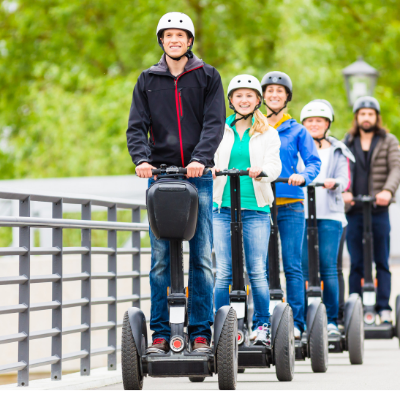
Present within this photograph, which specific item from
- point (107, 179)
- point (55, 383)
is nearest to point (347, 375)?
point (55, 383)

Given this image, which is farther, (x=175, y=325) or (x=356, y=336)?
(x=356, y=336)

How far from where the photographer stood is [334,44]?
2420 cm

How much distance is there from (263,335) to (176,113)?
5.48ft

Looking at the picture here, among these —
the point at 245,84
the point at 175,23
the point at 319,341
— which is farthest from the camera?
the point at 319,341

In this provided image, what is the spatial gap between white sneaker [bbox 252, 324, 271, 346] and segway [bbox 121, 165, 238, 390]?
0.87m

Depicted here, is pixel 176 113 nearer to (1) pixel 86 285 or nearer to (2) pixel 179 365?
(2) pixel 179 365

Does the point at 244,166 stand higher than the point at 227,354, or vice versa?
the point at 244,166

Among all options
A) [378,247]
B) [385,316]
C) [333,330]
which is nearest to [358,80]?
[378,247]

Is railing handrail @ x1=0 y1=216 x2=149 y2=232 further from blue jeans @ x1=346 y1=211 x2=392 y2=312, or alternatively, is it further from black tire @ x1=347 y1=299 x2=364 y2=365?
blue jeans @ x1=346 y1=211 x2=392 y2=312

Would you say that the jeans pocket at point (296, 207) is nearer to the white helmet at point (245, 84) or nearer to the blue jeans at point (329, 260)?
the blue jeans at point (329, 260)

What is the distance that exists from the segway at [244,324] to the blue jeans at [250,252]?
0.76 ft

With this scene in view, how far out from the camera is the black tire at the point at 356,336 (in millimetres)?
7781

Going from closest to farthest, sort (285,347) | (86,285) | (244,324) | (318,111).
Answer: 1. (285,347)
2. (244,324)
3. (86,285)
4. (318,111)

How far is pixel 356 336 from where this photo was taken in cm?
780
